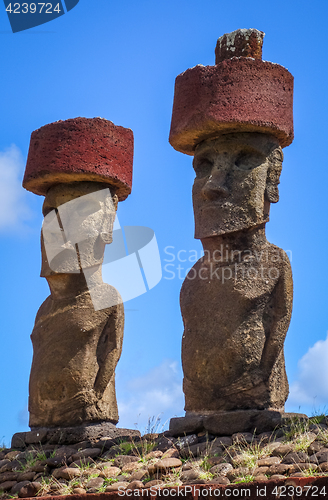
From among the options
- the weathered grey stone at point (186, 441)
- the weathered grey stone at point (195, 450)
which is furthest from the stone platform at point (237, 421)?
the weathered grey stone at point (195, 450)

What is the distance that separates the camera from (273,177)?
751 centimetres

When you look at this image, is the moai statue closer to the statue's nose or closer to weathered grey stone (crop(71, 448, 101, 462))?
weathered grey stone (crop(71, 448, 101, 462))

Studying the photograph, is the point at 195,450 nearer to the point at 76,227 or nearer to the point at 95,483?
the point at 95,483

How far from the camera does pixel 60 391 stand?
26.9 feet

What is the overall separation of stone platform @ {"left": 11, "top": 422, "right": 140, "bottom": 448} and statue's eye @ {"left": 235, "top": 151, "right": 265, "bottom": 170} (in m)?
3.24

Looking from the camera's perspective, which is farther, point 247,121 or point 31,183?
point 31,183

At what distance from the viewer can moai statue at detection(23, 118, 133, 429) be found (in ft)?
27.0

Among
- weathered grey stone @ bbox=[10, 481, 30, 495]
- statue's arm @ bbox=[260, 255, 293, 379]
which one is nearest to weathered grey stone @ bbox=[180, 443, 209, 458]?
statue's arm @ bbox=[260, 255, 293, 379]

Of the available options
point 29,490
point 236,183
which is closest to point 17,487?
point 29,490

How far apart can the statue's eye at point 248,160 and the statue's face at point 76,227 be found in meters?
2.07

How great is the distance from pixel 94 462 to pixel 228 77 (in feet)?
13.8

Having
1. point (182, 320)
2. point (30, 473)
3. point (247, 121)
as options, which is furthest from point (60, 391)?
point (247, 121)

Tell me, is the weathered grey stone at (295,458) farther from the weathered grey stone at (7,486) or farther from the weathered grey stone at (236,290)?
the weathered grey stone at (7,486)

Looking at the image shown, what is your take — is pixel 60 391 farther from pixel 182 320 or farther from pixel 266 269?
pixel 266 269
